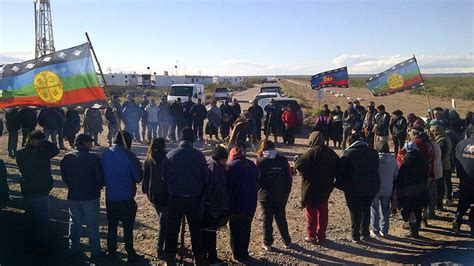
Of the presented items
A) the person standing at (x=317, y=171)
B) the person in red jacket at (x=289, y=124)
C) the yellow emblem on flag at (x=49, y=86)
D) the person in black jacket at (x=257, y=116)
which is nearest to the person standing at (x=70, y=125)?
the person in black jacket at (x=257, y=116)

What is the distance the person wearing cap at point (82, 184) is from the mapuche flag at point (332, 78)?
538 inches

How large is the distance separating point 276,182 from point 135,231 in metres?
2.67

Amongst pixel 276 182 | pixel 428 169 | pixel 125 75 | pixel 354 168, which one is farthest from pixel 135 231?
pixel 125 75

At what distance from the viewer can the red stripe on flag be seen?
6.20 metres

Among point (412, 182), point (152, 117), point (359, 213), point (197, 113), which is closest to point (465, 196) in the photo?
point (412, 182)

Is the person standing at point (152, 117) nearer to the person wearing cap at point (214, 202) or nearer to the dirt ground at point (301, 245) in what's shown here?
the dirt ground at point (301, 245)

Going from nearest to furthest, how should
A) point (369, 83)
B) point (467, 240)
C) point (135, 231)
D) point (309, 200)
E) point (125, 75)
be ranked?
point (309, 200)
point (467, 240)
point (135, 231)
point (369, 83)
point (125, 75)

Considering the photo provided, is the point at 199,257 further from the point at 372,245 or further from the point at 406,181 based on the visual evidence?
the point at 406,181

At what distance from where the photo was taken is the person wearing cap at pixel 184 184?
530cm

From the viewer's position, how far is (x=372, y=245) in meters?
6.43

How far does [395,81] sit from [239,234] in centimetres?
775

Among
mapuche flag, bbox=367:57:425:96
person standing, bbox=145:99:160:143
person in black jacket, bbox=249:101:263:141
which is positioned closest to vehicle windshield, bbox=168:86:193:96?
person standing, bbox=145:99:160:143

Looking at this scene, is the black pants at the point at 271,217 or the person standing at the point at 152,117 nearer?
the black pants at the point at 271,217

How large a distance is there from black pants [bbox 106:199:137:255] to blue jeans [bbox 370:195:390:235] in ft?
12.2
